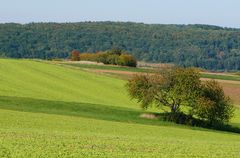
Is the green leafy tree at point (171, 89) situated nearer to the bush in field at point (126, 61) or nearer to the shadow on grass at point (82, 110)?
the shadow on grass at point (82, 110)

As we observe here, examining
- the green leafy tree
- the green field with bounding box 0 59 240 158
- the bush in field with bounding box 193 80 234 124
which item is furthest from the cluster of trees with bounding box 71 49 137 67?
the bush in field with bounding box 193 80 234 124

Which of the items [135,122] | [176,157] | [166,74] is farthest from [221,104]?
[176,157]

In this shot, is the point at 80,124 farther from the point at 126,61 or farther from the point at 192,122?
the point at 126,61

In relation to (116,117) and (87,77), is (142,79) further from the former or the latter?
(87,77)

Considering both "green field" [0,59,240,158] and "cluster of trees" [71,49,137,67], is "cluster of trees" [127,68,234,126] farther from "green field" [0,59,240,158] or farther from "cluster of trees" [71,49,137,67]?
"cluster of trees" [71,49,137,67]

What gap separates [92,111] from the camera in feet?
205

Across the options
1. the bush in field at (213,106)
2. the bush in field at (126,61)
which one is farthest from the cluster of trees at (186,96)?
the bush in field at (126,61)

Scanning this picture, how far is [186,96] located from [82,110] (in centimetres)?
1116

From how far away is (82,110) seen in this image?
62.7 meters

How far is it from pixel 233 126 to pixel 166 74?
30.2 feet

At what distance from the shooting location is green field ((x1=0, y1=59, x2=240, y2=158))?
29.2m

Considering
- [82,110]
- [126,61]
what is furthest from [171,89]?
[126,61]

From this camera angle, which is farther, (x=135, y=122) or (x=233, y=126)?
(x=233, y=126)

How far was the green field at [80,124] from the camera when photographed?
29.2 metres
